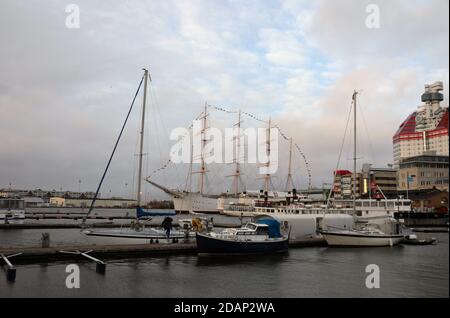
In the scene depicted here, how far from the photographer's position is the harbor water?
21484 millimetres

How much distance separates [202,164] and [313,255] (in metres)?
111

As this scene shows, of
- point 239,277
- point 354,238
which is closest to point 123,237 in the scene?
point 239,277

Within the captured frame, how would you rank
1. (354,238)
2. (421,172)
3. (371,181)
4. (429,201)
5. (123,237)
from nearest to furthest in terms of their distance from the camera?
1. (123,237)
2. (354,238)
3. (429,201)
4. (421,172)
5. (371,181)

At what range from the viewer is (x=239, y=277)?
1025 inches

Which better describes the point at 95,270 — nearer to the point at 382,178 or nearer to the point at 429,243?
the point at 429,243

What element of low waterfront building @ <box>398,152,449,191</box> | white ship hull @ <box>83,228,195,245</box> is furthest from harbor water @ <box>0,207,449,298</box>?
low waterfront building @ <box>398,152,449,191</box>

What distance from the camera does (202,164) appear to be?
148m

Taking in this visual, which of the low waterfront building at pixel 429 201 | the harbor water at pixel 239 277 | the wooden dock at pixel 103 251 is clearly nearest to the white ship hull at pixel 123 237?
the wooden dock at pixel 103 251

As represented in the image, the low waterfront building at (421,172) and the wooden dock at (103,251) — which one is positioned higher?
the low waterfront building at (421,172)

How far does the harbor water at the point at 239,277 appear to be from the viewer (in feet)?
70.5

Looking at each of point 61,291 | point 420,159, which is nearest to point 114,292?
point 61,291

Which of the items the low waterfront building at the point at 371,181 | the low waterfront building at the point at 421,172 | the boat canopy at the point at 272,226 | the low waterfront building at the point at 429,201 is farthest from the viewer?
the low waterfront building at the point at 371,181

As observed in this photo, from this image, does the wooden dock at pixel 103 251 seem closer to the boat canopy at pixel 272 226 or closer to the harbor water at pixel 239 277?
the harbor water at pixel 239 277

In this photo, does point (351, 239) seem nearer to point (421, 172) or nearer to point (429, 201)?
point (429, 201)
